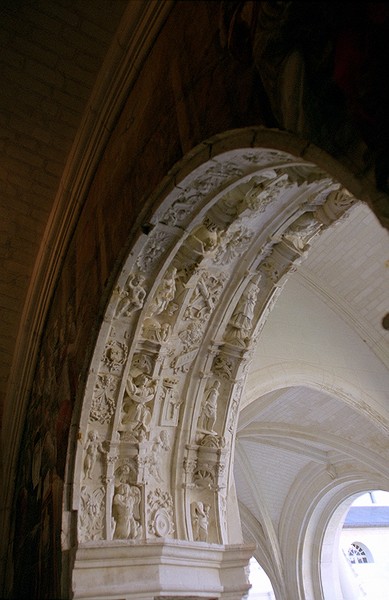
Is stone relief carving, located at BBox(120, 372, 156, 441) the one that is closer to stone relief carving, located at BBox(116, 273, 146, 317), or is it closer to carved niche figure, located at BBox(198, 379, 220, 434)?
carved niche figure, located at BBox(198, 379, 220, 434)

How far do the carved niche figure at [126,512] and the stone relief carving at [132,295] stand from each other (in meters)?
1.28

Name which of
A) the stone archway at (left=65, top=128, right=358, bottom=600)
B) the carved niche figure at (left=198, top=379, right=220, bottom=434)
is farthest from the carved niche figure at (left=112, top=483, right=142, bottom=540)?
the carved niche figure at (left=198, top=379, right=220, bottom=434)

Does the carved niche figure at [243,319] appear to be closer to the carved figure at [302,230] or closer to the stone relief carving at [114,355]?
the carved figure at [302,230]

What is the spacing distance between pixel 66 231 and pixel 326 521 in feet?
32.1

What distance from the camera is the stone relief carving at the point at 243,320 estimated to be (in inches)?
177

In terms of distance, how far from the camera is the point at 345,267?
831cm

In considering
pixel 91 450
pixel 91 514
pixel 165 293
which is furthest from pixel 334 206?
pixel 91 514

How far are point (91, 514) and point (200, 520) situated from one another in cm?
82

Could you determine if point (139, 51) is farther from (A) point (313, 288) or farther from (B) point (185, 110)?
(A) point (313, 288)

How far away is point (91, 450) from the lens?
13.5ft

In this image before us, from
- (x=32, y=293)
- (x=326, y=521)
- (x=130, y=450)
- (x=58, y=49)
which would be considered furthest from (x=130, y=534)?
(x=326, y=521)

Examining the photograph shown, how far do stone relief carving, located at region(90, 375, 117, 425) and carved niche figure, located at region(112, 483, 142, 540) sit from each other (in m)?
0.52

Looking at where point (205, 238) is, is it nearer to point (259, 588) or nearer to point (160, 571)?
point (160, 571)

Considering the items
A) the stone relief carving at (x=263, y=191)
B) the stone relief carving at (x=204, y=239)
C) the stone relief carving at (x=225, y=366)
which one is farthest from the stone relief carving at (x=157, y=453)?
the stone relief carving at (x=263, y=191)
